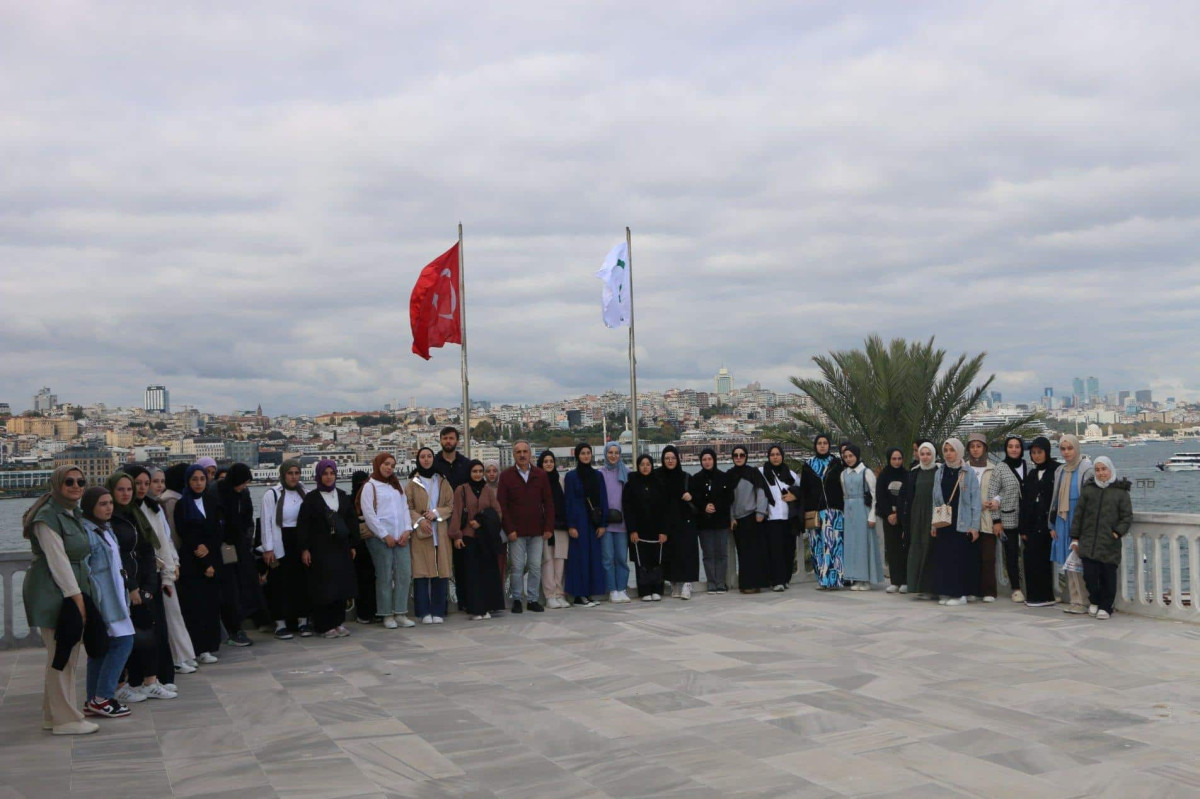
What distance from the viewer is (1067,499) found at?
342 inches

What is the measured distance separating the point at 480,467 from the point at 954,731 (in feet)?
17.9

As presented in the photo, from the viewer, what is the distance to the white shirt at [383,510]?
29.3 feet

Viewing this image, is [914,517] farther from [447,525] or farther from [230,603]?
[230,603]

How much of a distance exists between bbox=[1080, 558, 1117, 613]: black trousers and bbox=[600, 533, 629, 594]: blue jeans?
4.32 m

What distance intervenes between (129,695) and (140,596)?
0.66 m

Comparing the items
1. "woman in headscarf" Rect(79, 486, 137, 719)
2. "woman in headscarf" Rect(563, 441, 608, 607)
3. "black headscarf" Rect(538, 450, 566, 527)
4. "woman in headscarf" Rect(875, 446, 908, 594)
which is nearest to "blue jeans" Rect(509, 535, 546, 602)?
"black headscarf" Rect(538, 450, 566, 527)

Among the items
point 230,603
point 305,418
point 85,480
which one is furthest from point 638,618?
point 305,418

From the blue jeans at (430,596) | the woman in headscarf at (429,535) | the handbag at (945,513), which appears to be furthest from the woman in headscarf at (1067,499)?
the blue jeans at (430,596)

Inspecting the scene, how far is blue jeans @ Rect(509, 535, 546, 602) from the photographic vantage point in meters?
9.79

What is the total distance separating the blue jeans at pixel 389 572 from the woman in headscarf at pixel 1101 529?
5.87 m

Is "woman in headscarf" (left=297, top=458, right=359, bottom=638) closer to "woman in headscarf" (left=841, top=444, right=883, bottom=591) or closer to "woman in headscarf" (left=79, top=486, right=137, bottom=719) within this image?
"woman in headscarf" (left=79, top=486, right=137, bottom=719)

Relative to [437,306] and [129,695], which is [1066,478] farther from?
[437,306]

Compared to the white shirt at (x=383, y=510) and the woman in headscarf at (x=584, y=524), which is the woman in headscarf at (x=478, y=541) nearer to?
the white shirt at (x=383, y=510)

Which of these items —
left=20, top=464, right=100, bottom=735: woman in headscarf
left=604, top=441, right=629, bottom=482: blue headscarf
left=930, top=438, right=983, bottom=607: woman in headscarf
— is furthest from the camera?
left=604, top=441, right=629, bottom=482: blue headscarf
